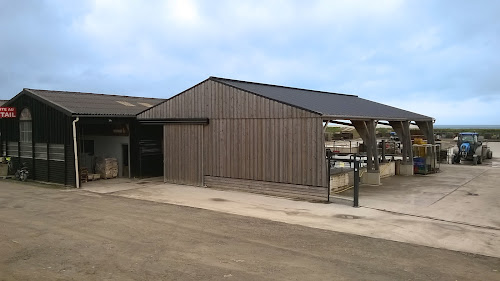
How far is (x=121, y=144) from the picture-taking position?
20953 millimetres

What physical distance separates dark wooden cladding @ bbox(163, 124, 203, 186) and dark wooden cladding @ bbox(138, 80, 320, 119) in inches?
26.9

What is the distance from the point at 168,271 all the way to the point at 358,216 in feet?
21.8

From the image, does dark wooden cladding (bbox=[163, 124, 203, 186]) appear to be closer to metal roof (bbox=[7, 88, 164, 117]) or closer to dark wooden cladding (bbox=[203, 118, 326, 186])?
dark wooden cladding (bbox=[203, 118, 326, 186])

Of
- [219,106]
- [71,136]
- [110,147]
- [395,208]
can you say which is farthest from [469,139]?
[71,136]

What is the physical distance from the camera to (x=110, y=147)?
2152cm

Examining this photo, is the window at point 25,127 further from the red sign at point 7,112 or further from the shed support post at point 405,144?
the shed support post at point 405,144

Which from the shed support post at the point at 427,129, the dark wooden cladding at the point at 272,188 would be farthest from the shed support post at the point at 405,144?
the dark wooden cladding at the point at 272,188

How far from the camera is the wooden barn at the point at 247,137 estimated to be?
14539mm

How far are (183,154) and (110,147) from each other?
5.40 metres

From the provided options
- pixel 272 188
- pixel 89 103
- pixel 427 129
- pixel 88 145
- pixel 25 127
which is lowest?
pixel 272 188

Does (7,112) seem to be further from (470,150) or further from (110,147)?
(470,150)

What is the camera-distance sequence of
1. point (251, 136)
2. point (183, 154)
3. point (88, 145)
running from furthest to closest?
point (88, 145)
point (183, 154)
point (251, 136)

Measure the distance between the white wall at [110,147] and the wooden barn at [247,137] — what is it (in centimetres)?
201

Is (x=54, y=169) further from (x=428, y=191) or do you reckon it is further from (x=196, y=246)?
(x=428, y=191)
